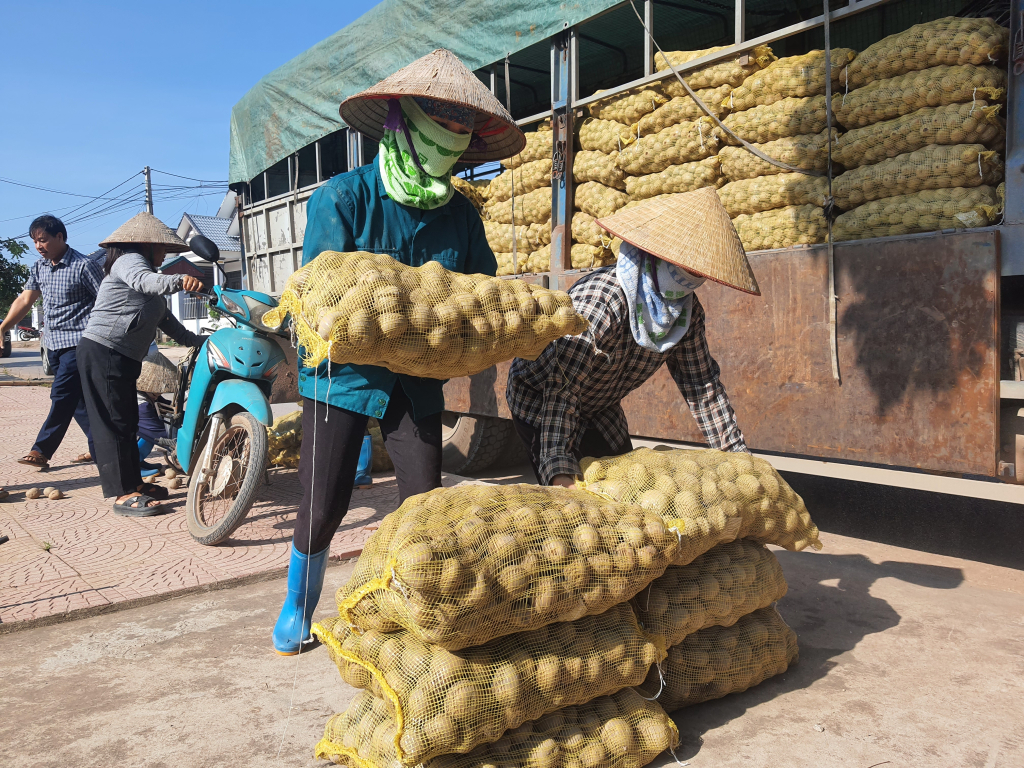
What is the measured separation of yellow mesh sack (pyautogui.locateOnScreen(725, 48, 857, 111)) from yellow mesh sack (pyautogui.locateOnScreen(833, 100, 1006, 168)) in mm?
381

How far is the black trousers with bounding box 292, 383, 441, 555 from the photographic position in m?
2.44

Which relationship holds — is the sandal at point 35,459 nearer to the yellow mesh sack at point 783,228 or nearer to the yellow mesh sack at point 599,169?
the yellow mesh sack at point 599,169

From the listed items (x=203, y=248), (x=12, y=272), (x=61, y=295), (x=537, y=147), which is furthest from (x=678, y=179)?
(x=12, y=272)

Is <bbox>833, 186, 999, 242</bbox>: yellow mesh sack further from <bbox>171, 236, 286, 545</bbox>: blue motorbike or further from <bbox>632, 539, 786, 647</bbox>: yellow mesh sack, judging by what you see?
<bbox>171, 236, 286, 545</bbox>: blue motorbike

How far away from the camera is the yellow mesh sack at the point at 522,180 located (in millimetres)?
5230

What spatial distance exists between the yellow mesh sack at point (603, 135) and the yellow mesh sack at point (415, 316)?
2839 millimetres

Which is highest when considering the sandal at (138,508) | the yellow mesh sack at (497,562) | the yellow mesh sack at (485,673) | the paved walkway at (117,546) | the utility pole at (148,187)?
the utility pole at (148,187)

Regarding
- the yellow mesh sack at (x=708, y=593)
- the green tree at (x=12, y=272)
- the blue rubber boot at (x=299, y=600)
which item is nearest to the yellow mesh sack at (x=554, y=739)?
the yellow mesh sack at (x=708, y=593)

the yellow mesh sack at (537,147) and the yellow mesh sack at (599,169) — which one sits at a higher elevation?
the yellow mesh sack at (537,147)

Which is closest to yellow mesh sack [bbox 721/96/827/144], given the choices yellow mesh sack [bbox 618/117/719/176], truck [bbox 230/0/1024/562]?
yellow mesh sack [bbox 618/117/719/176]

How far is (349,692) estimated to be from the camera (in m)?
2.36

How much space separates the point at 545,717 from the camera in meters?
1.89

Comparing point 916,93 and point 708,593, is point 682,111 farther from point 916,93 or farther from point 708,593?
point 708,593

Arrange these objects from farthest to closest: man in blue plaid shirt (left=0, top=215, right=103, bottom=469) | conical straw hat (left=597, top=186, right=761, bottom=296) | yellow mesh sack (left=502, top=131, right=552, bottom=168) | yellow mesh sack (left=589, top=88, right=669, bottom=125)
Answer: man in blue plaid shirt (left=0, top=215, right=103, bottom=469) < yellow mesh sack (left=502, top=131, right=552, bottom=168) < yellow mesh sack (left=589, top=88, right=669, bottom=125) < conical straw hat (left=597, top=186, right=761, bottom=296)
